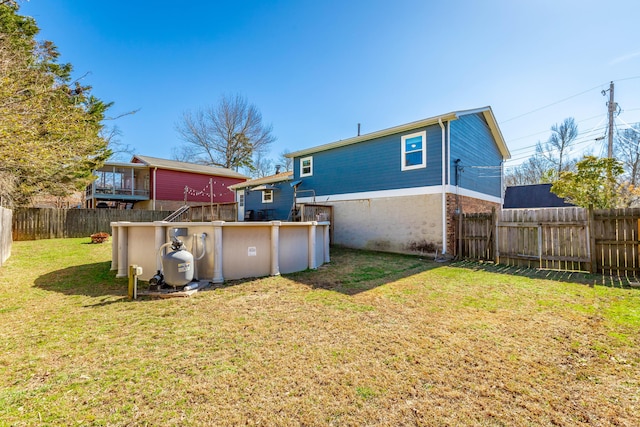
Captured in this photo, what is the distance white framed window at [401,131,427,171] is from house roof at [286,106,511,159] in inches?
13.8

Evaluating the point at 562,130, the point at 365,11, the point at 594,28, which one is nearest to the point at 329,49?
the point at 365,11

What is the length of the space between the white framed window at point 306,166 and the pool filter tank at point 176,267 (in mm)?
9917

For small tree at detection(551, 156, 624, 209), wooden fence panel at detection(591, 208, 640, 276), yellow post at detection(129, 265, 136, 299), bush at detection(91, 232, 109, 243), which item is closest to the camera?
yellow post at detection(129, 265, 136, 299)

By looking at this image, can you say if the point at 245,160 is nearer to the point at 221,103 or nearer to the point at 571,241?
the point at 221,103

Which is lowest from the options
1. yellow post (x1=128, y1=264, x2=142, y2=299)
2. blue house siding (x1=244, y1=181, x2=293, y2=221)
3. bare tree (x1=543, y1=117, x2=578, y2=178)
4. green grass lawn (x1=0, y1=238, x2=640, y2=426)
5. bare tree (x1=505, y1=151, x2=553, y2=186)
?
green grass lawn (x1=0, y1=238, x2=640, y2=426)

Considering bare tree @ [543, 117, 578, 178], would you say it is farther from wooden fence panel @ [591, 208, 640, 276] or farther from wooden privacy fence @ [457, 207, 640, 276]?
wooden fence panel @ [591, 208, 640, 276]

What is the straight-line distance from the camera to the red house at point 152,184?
20547 mm

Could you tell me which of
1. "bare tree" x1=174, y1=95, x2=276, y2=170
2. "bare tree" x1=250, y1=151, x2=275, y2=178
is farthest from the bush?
"bare tree" x1=250, y1=151, x2=275, y2=178

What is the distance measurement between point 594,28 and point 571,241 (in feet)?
23.7

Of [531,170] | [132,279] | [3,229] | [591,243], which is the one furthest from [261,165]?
[531,170]

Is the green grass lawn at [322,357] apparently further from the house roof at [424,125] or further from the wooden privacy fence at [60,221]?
the wooden privacy fence at [60,221]

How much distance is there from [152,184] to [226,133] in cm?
1046

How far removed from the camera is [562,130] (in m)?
26.3

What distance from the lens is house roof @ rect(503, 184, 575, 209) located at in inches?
A: 804
